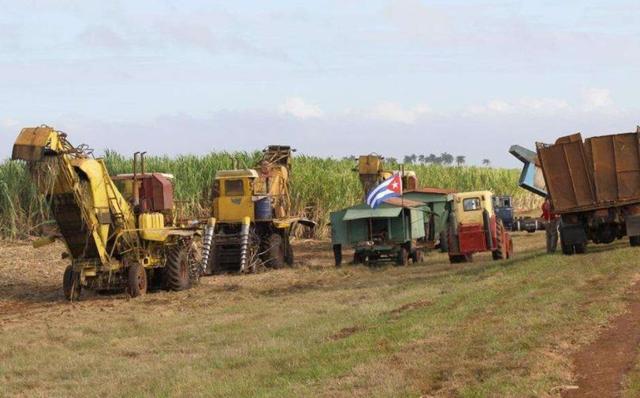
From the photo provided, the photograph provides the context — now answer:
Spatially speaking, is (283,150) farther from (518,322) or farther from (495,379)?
(495,379)

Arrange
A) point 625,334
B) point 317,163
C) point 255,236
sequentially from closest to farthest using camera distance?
point 625,334 < point 255,236 < point 317,163

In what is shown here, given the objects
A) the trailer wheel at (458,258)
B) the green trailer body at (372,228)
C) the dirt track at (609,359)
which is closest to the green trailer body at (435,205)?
the trailer wheel at (458,258)

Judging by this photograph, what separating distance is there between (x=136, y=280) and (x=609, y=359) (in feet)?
43.8

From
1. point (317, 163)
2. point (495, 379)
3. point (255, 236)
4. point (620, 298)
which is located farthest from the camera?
point (317, 163)

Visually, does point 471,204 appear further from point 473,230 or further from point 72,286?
point 72,286

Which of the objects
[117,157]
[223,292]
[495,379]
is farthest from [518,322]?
[117,157]

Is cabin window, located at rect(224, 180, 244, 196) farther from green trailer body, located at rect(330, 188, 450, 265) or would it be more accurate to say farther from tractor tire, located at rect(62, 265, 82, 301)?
tractor tire, located at rect(62, 265, 82, 301)

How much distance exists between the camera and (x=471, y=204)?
2875cm

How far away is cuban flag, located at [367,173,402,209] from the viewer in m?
27.8

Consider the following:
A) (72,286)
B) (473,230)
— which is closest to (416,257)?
(473,230)

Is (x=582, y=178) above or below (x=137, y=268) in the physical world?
above

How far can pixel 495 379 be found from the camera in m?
9.91

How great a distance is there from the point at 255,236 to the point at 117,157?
12.3 m

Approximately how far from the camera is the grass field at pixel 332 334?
10.7 meters
